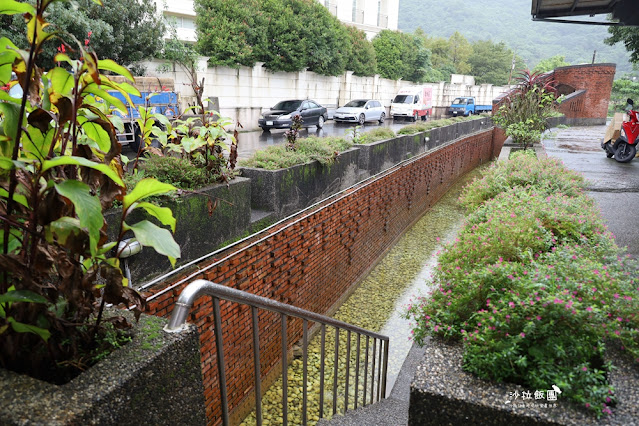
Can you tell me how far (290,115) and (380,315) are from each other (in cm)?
1213

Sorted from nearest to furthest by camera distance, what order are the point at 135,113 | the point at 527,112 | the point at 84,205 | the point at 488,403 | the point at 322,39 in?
the point at 84,205 < the point at 488,403 < the point at 135,113 < the point at 527,112 < the point at 322,39

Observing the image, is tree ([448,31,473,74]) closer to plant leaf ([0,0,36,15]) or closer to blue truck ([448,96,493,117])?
blue truck ([448,96,493,117])

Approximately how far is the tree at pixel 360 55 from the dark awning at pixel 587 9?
2223 cm

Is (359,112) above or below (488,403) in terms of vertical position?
above

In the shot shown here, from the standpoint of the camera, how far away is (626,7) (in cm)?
647

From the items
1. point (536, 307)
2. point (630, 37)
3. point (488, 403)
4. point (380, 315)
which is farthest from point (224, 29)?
point (488, 403)

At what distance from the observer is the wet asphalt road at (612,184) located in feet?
17.5

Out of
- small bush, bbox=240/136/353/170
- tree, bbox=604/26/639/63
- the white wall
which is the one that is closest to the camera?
small bush, bbox=240/136/353/170

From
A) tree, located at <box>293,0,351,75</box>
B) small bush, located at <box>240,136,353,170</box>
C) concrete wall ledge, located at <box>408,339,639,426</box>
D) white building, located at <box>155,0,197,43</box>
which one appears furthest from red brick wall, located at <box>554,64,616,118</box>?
concrete wall ledge, located at <box>408,339,639,426</box>

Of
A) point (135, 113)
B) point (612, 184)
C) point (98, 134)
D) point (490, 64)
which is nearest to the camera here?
point (98, 134)

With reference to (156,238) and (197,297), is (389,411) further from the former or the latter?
(156,238)

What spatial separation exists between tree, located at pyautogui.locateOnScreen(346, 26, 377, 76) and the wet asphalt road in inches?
695

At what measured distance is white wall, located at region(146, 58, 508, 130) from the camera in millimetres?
18203

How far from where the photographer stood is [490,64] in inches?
2223
